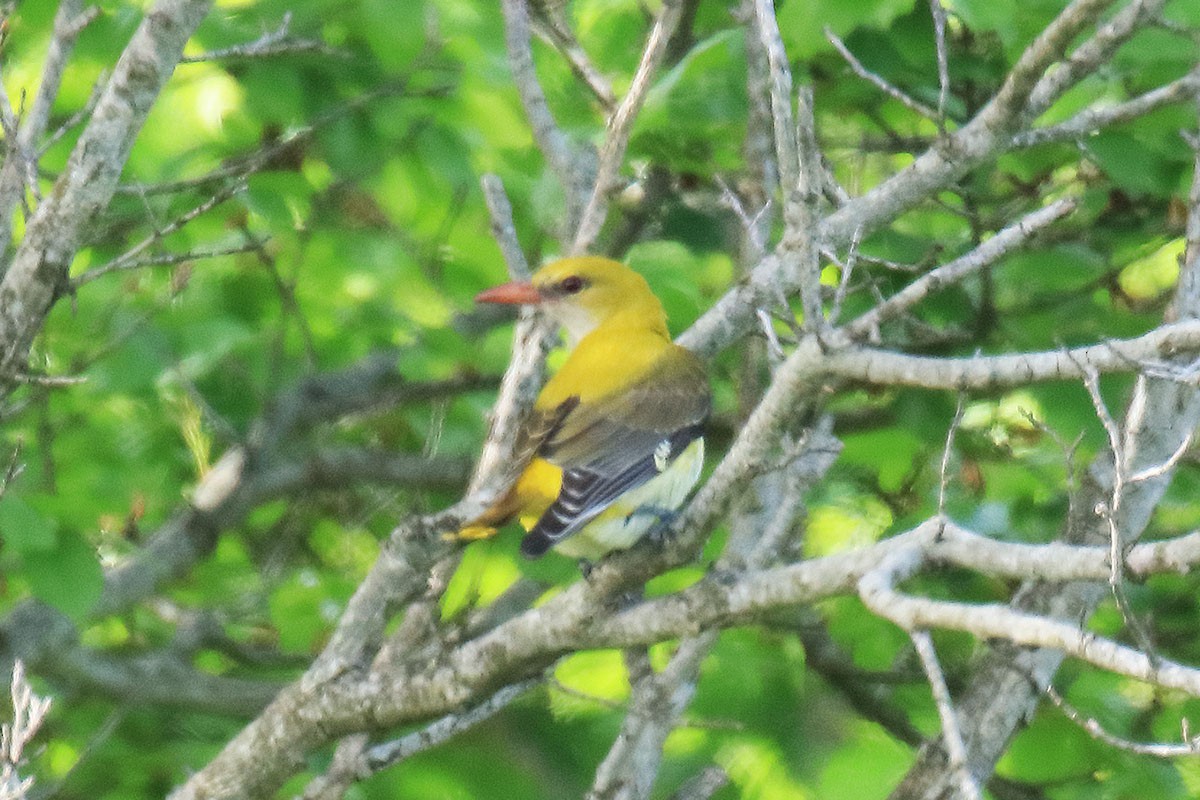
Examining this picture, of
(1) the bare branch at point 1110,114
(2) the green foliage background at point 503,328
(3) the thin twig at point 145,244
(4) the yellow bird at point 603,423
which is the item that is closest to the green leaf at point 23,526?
(2) the green foliage background at point 503,328

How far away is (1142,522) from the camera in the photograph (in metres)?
4.14

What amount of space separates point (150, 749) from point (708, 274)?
291 centimetres

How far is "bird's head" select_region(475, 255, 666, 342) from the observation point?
4.86 m

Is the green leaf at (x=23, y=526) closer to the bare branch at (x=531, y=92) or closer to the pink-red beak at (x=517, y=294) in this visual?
the pink-red beak at (x=517, y=294)

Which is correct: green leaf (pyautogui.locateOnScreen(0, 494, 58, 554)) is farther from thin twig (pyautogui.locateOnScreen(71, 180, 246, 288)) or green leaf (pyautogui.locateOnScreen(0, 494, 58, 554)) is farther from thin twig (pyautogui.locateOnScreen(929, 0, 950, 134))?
thin twig (pyautogui.locateOnScreen(929, 0, 950, 134))

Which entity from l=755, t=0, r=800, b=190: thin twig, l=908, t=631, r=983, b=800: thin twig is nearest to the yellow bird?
l=755, t=0, r=800, b=190: thin twig

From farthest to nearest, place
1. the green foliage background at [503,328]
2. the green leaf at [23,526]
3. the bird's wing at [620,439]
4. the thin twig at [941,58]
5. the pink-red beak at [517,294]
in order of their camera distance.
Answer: the pink-red beak at [517,294] < the green foliage background at [503,328] < the green leaf at [23,526] < the bird's wing at [620,439] < the thin twig at [941,58]

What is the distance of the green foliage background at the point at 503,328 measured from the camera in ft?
15.3

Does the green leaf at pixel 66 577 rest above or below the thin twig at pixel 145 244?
below

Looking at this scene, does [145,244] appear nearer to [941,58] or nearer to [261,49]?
[261,49]

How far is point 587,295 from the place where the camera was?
5035 mm

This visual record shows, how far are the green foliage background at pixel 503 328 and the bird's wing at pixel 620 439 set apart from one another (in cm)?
64

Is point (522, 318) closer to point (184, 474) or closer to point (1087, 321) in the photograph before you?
point (1087, 321)

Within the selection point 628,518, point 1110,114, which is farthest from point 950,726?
point 1110,114
